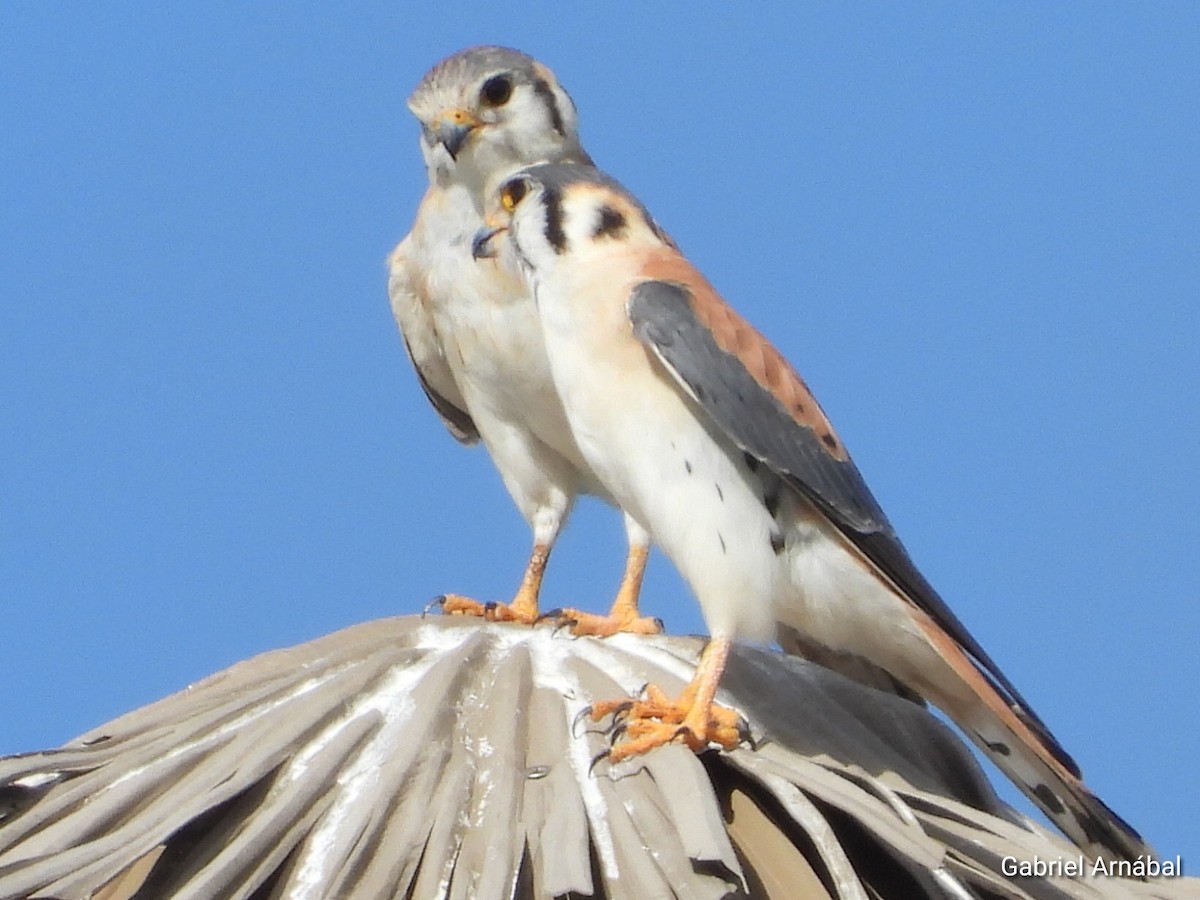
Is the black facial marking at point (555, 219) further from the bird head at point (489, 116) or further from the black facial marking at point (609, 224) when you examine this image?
the bird head at point (489, 116)

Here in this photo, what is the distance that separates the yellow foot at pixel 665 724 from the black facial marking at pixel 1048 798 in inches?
24.5

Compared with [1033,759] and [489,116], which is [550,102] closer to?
[489,116]

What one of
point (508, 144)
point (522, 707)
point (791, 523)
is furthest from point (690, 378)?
point (508, 144)

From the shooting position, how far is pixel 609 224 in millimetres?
3604

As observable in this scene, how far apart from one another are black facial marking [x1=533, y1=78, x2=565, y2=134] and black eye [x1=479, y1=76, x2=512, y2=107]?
79 millimetres

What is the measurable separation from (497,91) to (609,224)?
128cm

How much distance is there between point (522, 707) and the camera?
2.70 meters

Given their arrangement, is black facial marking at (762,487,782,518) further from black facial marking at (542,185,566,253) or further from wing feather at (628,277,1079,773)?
black facial marking at (542,185,566,253)

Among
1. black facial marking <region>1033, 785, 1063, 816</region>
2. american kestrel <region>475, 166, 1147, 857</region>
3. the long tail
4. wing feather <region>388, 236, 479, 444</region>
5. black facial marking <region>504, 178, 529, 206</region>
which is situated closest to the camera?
→ the long tail

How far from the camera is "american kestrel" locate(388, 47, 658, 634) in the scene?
14.6 feet

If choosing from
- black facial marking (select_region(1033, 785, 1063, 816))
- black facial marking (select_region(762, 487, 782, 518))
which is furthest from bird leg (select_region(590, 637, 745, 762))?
black facial marking (select_region(1033, 785, 1063, 816))

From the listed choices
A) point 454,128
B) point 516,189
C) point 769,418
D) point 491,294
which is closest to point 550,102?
point 454,128

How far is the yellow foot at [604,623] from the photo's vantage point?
12.6ft

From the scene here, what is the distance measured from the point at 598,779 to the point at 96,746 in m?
0.78
